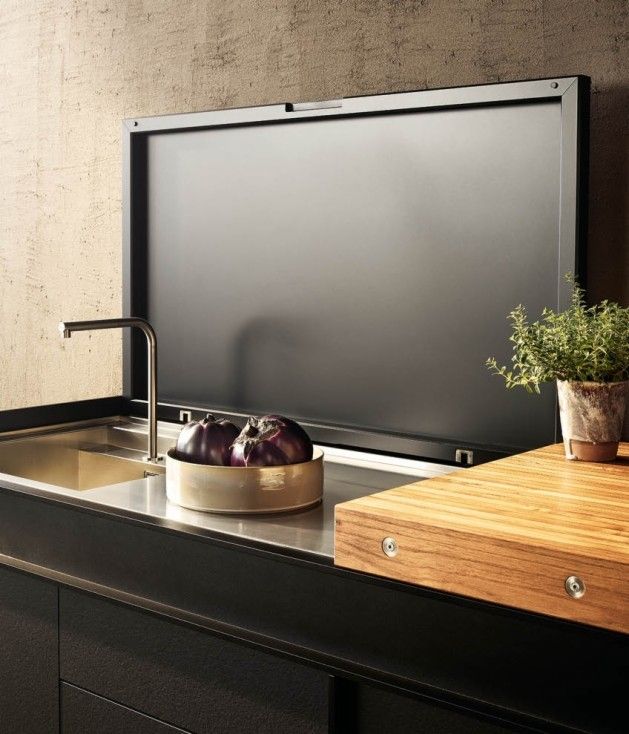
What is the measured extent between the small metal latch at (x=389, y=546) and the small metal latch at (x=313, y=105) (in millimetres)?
1060

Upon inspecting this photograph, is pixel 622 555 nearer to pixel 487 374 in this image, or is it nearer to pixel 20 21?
pixel 487 374

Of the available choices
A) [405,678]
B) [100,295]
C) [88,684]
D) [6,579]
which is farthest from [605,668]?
[100,295]

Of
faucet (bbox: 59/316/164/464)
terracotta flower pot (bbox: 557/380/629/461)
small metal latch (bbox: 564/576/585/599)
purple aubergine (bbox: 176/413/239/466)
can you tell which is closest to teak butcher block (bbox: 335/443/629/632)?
small metal latch (bbox: 564/576/585/599)

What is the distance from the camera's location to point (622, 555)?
1006mm

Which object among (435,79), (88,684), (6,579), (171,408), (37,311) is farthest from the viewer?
(37,311)

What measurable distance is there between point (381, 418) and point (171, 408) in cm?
56

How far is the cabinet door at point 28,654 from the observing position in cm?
172

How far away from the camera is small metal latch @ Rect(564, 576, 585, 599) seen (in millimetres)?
1024

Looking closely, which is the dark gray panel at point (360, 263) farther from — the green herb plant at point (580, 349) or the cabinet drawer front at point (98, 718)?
the cabinet drawer front at point (98, 718)

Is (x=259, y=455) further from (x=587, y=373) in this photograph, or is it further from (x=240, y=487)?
(x=587, y=373)

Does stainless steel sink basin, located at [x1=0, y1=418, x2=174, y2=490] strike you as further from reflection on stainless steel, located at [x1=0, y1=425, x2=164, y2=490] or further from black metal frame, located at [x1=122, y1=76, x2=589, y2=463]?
black metal frame, located at [x1=122, y1=76, x2=589, y2=463]

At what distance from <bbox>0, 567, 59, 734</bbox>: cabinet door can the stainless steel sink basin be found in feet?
1.16

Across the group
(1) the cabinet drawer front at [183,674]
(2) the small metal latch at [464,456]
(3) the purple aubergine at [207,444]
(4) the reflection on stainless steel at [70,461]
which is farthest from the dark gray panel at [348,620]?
(2) the small metal latch at [464,456]

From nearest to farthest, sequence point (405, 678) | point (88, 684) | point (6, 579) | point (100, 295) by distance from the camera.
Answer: point (405, 678), point (88, 684), point (6, 579), point (100, 295)
